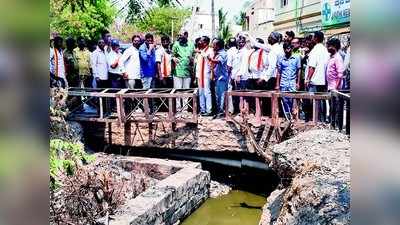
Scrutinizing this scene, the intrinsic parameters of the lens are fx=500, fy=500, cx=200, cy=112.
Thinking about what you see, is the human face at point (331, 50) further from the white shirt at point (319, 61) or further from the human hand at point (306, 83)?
the human hand at point (306, 83)

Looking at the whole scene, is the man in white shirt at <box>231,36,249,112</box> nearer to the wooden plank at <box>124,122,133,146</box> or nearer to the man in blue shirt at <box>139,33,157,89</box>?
the man in blue shirt at <box>139,33,157,89</box>

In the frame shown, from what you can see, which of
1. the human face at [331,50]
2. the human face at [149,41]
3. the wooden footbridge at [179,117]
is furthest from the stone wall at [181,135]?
the human face at [331,50]

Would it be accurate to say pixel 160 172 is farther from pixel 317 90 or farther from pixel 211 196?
pixel 317 90

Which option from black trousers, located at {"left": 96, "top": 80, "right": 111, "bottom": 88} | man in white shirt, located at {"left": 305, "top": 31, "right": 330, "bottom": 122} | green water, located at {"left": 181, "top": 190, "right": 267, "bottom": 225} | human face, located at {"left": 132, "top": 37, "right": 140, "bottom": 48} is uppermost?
human face, located at {"left": 132, "top": 37, "right": 140, "bottom": 48}

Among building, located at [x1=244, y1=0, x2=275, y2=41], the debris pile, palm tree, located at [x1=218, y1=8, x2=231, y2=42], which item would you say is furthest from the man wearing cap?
palm tree, located at [x1=218, y1=8, x2=231, y2=42]

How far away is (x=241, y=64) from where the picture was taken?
6.14 metres

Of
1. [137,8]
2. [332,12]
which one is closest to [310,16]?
[332,12]

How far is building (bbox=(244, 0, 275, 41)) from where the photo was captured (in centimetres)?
1243

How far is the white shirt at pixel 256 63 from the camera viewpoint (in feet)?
19.6

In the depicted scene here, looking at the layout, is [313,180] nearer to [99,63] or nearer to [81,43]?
[99,63]

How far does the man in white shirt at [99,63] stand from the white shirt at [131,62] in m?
0.23

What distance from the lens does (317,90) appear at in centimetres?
557

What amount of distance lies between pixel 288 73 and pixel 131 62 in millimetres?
2120
